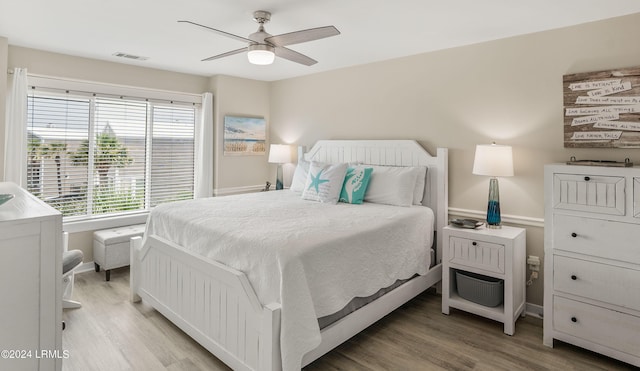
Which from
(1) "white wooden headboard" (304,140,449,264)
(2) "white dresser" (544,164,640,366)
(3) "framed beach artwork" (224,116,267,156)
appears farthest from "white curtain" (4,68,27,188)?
(2) "white dresser" (544,164,640,366)

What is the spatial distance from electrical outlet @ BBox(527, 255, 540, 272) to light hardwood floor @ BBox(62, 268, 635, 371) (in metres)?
0.41

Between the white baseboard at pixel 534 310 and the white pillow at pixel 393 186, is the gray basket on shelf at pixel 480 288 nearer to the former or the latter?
the white baseboard at pixel 534 310

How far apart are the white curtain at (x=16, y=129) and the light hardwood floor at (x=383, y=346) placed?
158cm

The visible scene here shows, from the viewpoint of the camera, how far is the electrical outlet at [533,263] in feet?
9.49

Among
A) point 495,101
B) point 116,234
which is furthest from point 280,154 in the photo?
point 495,101

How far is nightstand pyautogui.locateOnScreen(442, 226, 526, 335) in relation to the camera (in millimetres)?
2605

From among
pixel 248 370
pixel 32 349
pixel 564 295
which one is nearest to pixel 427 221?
pixel 564 295

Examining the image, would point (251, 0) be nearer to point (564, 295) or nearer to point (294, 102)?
point (294, 102)

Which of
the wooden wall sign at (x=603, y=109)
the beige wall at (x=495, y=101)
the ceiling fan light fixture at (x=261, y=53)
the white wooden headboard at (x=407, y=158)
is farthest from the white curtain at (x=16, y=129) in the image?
the wooden wall sign at (x=603, y=109)

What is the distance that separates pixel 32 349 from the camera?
1.30 m

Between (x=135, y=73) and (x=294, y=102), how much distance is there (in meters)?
2.01

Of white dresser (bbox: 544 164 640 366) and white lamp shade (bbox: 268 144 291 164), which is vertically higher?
white lamp shade (bbox: 268 144 291 164)

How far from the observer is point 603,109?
254 centimetres

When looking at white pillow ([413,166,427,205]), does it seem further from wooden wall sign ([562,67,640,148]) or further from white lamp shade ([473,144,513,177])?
wooden wall sign ([562,67,640,148])
